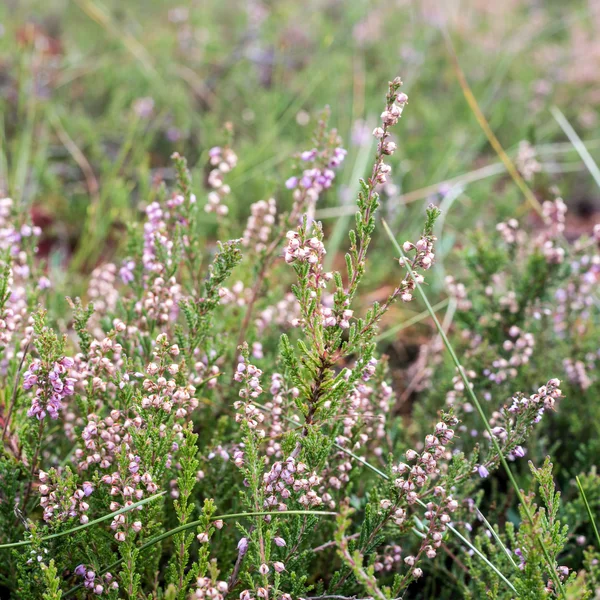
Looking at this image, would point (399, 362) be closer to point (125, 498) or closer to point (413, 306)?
point (413, 306)

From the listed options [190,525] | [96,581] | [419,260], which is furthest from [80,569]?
[419,260]

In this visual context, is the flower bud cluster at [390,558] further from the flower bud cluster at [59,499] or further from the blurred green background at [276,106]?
the blurred green background at [276,106]

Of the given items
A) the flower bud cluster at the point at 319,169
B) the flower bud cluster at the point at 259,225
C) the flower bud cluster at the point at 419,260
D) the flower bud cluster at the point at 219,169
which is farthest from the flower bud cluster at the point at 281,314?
the flower bud cluster at the point at 419,260

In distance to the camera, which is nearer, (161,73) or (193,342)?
(193,342)

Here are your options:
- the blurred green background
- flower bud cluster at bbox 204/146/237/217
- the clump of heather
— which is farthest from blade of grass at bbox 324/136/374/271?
flower bud cluster at bbox 204/146/237/217

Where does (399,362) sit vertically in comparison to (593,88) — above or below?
below

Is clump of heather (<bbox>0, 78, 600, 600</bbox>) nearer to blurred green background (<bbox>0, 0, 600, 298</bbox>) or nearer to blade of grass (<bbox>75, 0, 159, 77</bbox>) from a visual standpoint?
blurred green background (<bbox>0, 0, 600, 298</bbox>)

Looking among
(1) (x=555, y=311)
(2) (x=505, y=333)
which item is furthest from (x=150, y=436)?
(1) (x=555, y=311)

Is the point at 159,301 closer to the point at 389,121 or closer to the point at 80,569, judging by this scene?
the point at 80,569

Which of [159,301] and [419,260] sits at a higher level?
[159,301]
